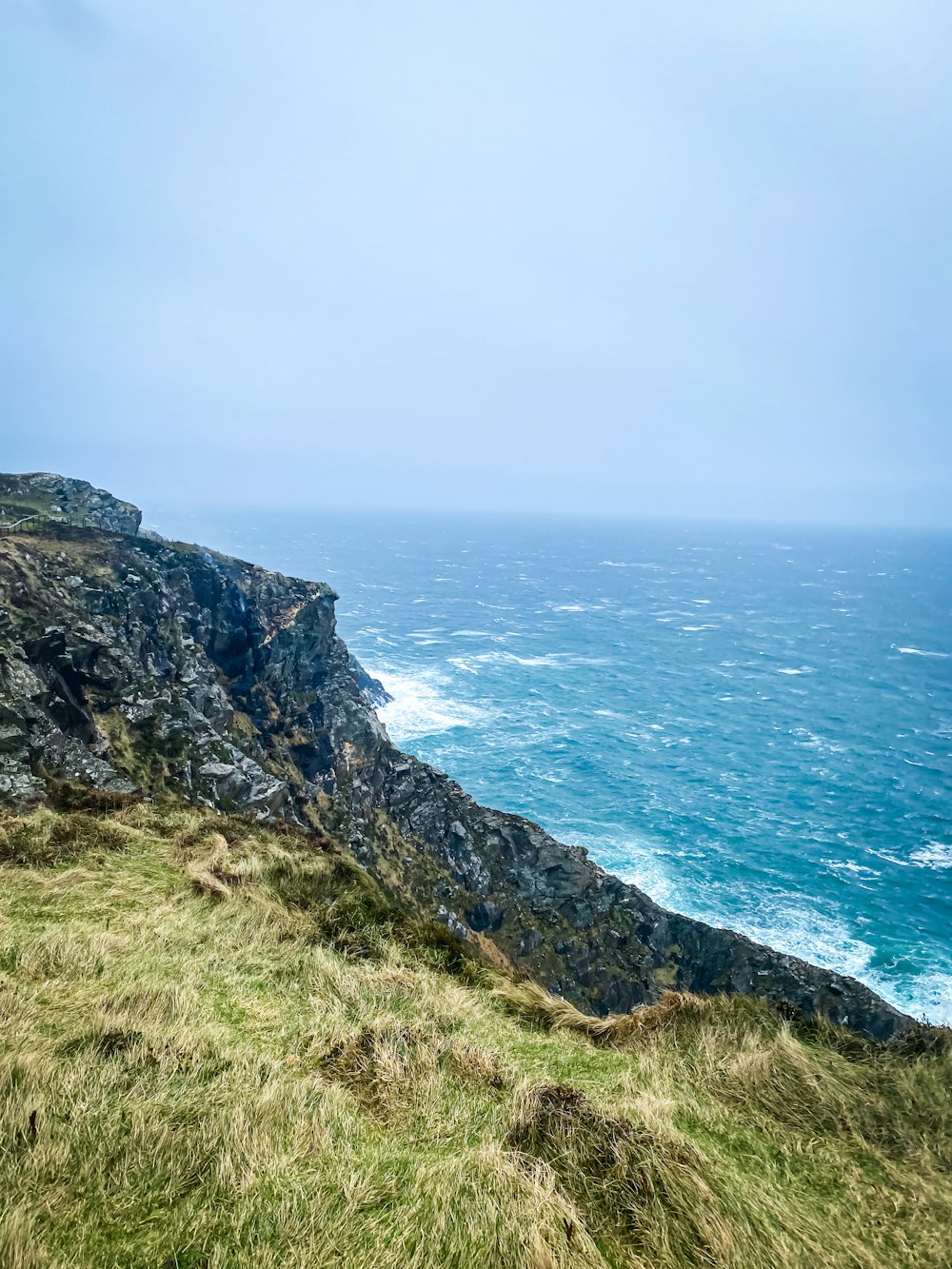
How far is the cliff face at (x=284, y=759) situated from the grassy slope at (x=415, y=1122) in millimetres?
15882

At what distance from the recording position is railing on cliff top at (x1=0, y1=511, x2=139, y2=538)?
152 feet

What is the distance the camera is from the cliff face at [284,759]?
31938mm

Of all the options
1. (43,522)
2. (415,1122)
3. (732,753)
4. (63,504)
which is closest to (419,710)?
(732,753)

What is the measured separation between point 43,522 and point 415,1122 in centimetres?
6079

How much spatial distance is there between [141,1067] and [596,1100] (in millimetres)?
5475

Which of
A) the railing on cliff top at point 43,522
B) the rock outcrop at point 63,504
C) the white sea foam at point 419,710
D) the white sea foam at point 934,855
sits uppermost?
the rock outcrop at point 63,504

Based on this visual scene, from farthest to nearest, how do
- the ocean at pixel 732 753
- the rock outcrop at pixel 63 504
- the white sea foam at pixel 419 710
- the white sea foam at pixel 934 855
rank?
1. the white sea foam at pixel 419 710
2. the white sea foam at pixel 934 855
3. the rock outcrop at pixel 63 504
4. the ocean at pixel 732 753

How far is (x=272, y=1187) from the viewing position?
17.1ft

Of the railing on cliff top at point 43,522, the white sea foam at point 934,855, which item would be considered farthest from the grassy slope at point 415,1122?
the white sea foam at point 934,855

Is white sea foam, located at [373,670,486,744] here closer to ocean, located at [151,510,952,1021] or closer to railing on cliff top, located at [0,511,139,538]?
ocean, located at [151,510,952,1021]

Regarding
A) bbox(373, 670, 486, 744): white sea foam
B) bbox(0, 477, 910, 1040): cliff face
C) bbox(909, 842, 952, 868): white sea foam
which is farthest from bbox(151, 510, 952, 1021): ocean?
bbox(0, 477, 910, 1040): cliff face

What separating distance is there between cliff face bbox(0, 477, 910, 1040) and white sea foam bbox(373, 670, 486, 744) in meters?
23.1

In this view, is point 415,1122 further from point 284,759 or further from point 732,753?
point 732,753

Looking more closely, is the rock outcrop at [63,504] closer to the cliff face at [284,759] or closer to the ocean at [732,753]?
the cliff face at [284,759]
